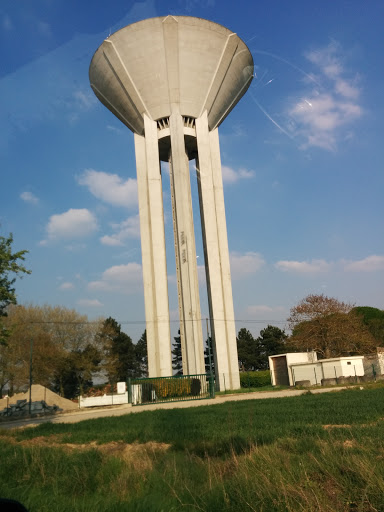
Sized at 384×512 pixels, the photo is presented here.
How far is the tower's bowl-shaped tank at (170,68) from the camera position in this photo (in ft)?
128

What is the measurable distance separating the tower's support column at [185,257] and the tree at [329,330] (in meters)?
22.5

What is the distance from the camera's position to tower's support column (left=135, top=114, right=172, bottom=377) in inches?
1491

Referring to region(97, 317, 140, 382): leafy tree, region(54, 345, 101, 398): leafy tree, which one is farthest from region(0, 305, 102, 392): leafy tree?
region(97, 317, 140, 382): leafy tree

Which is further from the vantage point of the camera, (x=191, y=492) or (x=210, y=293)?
(x=210, y=293)

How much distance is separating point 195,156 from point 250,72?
9.89 m

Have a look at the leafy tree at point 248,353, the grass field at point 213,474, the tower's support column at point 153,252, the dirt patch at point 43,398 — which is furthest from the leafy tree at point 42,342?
the grass field at point 213,474

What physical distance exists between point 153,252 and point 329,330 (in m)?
27.0

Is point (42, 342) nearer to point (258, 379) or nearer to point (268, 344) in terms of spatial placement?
point (258, 379)

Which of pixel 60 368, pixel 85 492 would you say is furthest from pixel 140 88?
pixel 85 492

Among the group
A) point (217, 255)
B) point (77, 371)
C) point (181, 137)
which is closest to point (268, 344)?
point (77, 371)

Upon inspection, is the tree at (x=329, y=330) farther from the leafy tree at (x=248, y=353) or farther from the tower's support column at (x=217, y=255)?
the leafy tree at (x=248, y=353)

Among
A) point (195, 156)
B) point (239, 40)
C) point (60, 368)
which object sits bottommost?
point (60, 368)

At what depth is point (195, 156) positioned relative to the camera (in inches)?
1866

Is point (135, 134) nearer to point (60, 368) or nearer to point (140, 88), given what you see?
point (140, 88)
